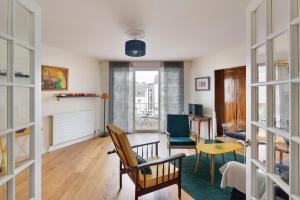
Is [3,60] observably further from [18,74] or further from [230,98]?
[230,98]

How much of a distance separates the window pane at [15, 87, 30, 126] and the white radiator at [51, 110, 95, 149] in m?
3.29

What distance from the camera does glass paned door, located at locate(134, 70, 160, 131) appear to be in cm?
609

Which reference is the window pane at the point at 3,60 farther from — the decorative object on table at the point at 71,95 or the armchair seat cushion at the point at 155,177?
the decorative object on table at the point at 71,95

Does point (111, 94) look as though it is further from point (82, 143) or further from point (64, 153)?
point (64, 153)

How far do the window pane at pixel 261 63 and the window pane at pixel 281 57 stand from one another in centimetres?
8

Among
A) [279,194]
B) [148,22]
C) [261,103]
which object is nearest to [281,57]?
[261,103]

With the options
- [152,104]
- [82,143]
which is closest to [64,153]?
[82,143]

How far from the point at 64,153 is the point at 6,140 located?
3.37 meters

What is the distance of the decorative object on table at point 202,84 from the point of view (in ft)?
17.1

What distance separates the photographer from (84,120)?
5.10 m

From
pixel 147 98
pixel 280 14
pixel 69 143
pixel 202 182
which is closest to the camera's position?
pixel 280 14

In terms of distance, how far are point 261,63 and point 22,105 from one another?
151cm

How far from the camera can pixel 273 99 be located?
1.09 meters

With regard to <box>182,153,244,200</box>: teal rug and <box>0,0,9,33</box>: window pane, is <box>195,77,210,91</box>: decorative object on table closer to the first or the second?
<box>182,153,244,200</box>: teal rug
